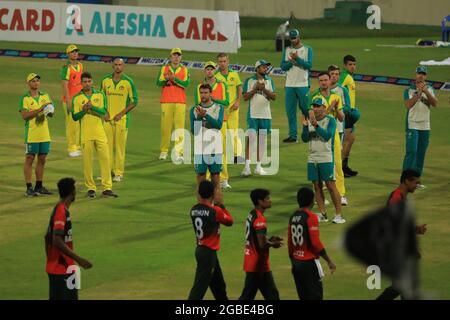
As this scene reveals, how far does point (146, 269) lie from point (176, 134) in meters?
8.25

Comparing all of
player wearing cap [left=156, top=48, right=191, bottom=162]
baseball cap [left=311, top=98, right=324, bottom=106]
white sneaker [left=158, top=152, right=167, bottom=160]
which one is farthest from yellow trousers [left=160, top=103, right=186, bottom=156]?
baseball cap [left=311, top=98, right=324, bottom=106]

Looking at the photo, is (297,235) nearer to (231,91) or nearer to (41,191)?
(41,191)

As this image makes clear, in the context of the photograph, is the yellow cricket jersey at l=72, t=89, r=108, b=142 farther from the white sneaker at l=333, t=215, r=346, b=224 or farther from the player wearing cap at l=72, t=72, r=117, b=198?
the white sneaker at l=333, t=215, r=346, b=224

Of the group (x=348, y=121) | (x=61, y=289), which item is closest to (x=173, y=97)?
(x=348, y=121)

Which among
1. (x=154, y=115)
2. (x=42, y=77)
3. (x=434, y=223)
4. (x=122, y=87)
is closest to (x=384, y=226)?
(x=434, y=223)

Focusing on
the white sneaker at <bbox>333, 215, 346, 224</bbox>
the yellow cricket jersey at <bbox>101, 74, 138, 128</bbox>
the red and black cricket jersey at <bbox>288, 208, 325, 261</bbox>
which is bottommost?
the white sneaker at <bbox>333, 215, 346, 224</bbox>

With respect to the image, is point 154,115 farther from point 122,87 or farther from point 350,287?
point 350,287

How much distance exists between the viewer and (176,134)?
2270 centimetres

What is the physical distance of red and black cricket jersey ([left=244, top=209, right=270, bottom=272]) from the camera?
39.4ft

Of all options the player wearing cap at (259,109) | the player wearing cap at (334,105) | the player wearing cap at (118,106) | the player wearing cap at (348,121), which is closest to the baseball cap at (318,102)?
the player wearing cap at (334,105)

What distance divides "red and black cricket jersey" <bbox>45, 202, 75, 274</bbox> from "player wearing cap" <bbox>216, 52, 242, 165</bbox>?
9.84 m

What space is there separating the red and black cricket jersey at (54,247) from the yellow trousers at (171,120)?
11095mm

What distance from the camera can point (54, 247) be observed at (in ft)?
37.8

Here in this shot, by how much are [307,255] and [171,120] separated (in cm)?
1138
